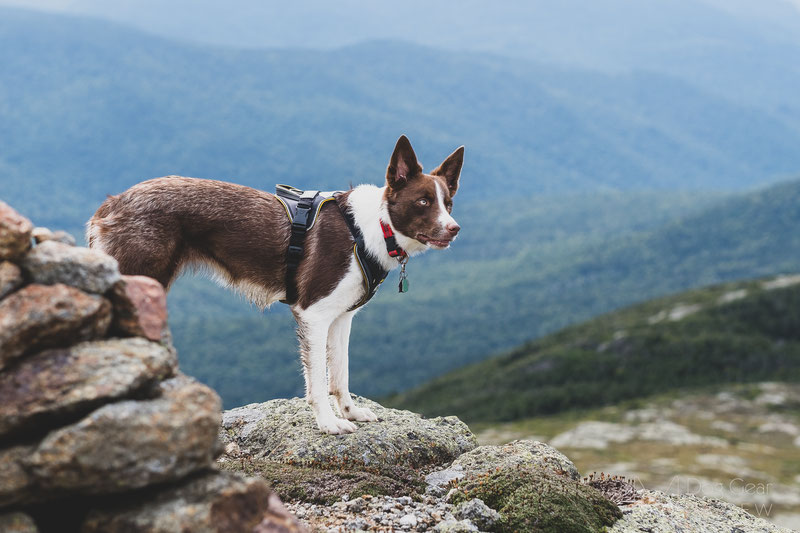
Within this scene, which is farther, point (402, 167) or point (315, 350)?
point (315, 350)

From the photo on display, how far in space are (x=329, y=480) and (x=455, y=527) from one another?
2245 mm

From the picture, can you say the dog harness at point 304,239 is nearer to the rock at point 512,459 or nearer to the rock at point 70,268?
the rock at point 512,459

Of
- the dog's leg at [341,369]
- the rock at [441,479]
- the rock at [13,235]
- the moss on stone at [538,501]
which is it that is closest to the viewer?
the rock at [13,235]

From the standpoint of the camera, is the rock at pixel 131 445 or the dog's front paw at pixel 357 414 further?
the dog's front paw at pixel 357 414

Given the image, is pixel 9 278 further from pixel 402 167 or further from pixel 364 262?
pixel 402 167

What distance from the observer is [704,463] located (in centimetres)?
6419

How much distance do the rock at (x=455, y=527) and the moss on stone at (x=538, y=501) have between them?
1.32 feet

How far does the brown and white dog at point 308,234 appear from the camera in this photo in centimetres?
1098

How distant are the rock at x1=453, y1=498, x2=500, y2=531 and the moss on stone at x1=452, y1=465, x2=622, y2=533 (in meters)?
0.10

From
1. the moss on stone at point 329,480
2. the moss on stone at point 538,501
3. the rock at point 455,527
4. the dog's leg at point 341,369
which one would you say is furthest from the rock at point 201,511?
the dog's leg at point 341,369

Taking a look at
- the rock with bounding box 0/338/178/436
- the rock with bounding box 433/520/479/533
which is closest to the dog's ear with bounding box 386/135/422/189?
the rock with bounding box 433/520/479/533

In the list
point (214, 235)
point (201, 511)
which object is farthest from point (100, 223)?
point (201, 511)

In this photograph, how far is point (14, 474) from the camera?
20.3ft

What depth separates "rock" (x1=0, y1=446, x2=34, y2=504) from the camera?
20.3 feet
